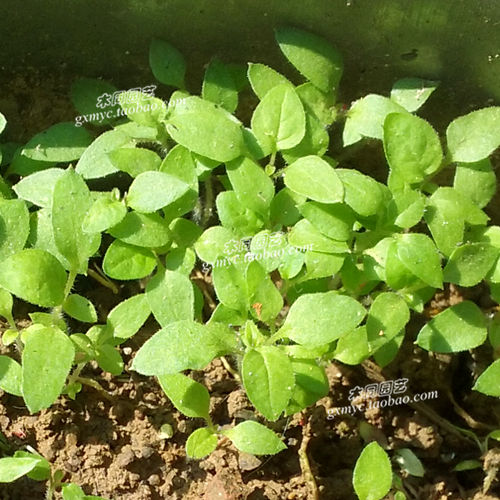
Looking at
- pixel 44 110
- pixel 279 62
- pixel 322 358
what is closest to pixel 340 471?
pixel 322 358

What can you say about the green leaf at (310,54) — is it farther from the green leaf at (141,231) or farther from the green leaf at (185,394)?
the green leaf at (185,394)

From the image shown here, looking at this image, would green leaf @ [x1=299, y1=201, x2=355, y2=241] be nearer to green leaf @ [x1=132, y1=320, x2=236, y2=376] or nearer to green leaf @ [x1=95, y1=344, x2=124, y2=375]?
green leaf @ [x1=132, y1=320, x2=236, y2=376]

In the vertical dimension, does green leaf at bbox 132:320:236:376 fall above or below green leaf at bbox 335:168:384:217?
below

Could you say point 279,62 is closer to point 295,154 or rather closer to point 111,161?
point 295,154

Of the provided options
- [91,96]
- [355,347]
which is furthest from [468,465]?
[91,96]

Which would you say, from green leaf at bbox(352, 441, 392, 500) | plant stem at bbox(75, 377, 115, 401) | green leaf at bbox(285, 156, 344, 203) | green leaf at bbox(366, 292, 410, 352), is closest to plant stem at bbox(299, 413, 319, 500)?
green leaf at bbox(352, 441, 392, 500)

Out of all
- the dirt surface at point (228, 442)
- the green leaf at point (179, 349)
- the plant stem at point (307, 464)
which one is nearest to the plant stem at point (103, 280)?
the dirt surface at point (228, 442)

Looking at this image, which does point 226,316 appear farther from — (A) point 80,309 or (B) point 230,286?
(A) point 80,309
